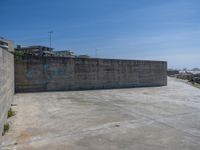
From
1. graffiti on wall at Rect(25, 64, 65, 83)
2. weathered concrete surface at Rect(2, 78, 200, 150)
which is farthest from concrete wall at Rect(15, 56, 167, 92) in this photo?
weathered concrete surface at Rect(2, 78, 200, 150)

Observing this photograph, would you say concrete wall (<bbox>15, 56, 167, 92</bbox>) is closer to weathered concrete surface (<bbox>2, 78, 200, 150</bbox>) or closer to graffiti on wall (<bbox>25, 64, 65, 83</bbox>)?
graffiti on wall (<bbox>25, 64, 65, 83</bbox>)

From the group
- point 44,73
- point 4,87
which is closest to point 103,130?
point 4,87

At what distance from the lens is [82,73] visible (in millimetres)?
12688

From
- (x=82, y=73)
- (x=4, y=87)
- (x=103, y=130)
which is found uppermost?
(x=82, y=73)

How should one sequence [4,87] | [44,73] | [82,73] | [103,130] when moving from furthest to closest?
[82,73] < [44,73] < [4,87] < [103,130]

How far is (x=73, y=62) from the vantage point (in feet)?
40.6

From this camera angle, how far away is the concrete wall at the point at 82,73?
1091 cm

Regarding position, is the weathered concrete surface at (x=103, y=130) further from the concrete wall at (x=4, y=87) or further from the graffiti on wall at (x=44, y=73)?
the graffiti on wall at (x=44, y=73)

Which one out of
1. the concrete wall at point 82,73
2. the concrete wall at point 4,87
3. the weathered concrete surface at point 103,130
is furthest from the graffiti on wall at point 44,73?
the concrete wall at point 4,87

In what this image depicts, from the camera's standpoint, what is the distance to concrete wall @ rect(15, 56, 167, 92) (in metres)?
10.9

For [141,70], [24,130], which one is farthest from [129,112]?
[141,70]

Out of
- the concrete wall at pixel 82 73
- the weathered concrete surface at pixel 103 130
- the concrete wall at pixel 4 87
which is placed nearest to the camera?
the weathered concrete surface at pixel 103 130

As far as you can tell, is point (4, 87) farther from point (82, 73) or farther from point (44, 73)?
point (82, 73)

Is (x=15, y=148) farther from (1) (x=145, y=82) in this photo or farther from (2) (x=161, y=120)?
(1) (x=145, y=82)
